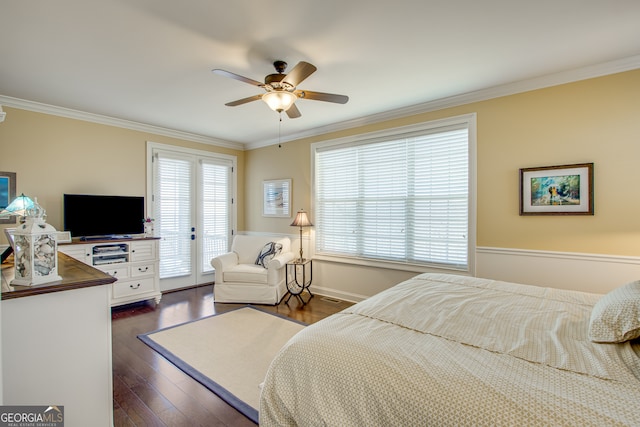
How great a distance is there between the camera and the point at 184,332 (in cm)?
324

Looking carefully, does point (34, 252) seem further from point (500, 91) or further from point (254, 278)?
point (500, 91)

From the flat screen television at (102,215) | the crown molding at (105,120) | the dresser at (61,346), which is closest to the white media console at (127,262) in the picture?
the flat screen television at (102,215)

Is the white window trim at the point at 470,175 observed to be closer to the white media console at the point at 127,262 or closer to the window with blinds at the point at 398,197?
the window with blinds at the point at 398,197

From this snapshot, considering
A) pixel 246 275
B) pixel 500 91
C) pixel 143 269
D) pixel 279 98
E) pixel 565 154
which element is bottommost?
pixel 246 275

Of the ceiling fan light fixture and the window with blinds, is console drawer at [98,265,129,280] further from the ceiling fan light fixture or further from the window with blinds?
the ceiling fan light fixture

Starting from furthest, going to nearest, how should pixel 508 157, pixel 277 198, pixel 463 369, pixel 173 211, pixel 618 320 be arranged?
pixel 277 198
pixel 173 211
pixel 508 157
pixel 618 320
pixel 463 369

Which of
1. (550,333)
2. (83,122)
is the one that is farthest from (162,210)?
(550,333)

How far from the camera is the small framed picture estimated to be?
5.18 meters

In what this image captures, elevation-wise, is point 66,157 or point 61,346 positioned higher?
point 66,157

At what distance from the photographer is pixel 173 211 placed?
16.2ft

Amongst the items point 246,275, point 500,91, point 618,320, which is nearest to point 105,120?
point 246,275

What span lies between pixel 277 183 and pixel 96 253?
2791 millimetres

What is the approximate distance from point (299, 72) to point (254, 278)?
2.88 meters

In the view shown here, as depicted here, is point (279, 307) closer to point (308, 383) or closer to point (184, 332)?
point (184, 332)
